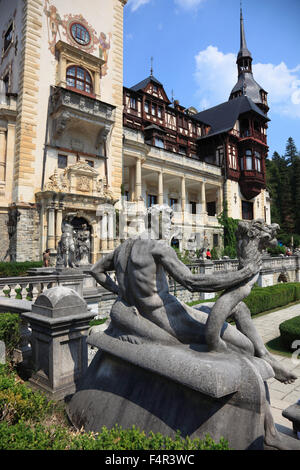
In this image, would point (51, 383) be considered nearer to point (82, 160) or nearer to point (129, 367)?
point (129, 367)

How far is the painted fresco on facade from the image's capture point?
1961cm

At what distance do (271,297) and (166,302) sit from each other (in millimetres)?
11092

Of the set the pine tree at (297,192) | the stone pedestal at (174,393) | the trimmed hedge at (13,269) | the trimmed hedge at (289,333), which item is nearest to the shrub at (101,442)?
the stone pedestal at (174,393)

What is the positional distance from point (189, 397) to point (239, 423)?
1.50 feet

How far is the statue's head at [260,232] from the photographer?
2957 mm

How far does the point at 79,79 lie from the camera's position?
68.9 ft

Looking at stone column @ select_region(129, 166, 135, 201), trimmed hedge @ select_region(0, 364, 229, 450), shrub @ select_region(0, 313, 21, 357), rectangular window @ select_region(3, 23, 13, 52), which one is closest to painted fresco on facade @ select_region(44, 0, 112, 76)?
rectangular window @ select_region(3, 23, 13, 52)

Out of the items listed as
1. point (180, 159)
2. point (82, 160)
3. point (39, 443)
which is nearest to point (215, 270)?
point (82, 160)

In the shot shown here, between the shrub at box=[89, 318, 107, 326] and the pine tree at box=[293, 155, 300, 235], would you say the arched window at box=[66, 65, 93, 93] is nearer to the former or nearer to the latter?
the shrub at box=[89, 318, 107, 326]

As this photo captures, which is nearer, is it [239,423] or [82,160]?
[239,423]

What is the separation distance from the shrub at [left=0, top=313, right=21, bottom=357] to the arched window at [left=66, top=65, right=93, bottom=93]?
20.3 metres

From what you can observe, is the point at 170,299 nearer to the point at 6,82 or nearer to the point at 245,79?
the point at 6,82

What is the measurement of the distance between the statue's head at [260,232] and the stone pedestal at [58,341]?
8.86ft
